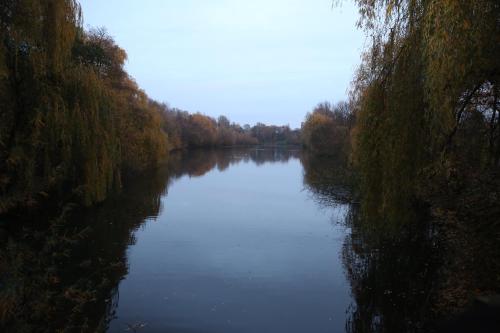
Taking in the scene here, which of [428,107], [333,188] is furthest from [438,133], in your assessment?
[333,188]

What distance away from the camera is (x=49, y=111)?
10.8m

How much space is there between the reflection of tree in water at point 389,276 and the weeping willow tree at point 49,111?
574 centimetres

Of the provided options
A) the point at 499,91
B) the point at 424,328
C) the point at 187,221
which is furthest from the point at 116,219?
the point at 499,91

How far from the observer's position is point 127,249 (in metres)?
12.8

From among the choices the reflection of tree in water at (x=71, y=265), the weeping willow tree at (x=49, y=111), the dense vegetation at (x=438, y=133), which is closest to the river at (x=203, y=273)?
the reflection of tree in water at (x=71, y=265)

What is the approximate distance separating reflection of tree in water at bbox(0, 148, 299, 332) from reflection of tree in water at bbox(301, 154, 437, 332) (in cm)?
493

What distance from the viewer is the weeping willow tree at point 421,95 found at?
5500 mm

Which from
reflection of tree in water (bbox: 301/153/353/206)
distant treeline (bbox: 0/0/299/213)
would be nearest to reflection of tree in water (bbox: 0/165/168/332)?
distant treeline (bbox: 0/0/299/213)

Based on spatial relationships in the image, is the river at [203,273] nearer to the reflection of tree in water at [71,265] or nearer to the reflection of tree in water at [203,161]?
the reflection of tree in water at [71,265]

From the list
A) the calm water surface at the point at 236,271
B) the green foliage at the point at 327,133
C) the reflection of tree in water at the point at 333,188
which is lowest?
the calm water surface at the point at 236,271

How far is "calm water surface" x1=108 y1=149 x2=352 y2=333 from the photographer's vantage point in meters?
8.52

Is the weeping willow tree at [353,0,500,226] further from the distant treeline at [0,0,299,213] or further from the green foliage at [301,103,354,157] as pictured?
the green foliage at [301,103,354,157]

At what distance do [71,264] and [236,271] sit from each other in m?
4.07

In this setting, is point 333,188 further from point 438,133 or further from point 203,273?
point 438,133
